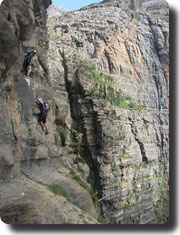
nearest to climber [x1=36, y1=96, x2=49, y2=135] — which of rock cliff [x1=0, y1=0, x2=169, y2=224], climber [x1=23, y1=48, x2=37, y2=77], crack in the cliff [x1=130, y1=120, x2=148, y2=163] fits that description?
rock cliff [x1=0, y1=0, x2=169, y2=224]

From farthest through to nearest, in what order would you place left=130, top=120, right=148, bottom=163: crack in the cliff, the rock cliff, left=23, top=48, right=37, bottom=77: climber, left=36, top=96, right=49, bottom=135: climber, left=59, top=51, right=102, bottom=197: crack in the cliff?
left=130, top=120, right=148, bottom=163: crack in the cliff, left=59, top=51, right=102, bottom=197: crack in the cliff, left=23, top=48, right=37, bottom=77: climber, left=36, top=96, right=49, bottom=135: climber, the rock cliff

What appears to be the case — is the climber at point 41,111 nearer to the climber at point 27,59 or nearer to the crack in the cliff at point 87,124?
the climber at point 27,59

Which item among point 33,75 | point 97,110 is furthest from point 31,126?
point 97,110

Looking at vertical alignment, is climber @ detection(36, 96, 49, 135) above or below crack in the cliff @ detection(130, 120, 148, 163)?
above

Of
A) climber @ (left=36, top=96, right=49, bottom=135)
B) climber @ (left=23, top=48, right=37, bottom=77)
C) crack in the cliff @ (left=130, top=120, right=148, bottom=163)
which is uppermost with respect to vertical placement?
climber @ (left=23, top=48, right=37, bottom=77)

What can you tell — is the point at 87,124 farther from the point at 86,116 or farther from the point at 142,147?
the point at 142,147

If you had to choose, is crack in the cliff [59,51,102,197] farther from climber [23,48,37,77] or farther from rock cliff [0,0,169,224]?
climber [23,48,37,77]

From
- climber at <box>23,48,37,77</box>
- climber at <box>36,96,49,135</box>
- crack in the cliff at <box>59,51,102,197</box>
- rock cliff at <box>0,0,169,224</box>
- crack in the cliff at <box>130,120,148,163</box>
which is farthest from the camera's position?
crack in the cliff at <box>130,120,148,163</box>

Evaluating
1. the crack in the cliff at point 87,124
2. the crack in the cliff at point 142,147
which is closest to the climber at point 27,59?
the crack in the cliff at point 87,124

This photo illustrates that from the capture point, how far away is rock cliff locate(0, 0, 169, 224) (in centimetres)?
460

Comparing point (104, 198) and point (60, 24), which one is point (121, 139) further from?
point (60, 24)

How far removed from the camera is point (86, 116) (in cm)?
1603

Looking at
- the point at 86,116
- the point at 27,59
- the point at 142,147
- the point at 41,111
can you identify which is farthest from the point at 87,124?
the point at 142,147

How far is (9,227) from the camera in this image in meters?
3.97
